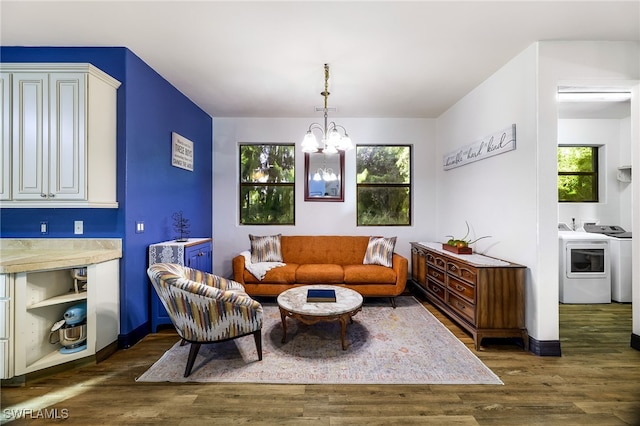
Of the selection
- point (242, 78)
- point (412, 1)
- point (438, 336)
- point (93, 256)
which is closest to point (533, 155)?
point (412, 1)

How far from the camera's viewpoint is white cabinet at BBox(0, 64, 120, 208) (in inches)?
94.0

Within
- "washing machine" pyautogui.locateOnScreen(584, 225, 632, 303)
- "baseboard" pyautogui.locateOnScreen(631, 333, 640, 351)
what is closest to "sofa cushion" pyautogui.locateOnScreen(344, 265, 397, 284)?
"baseboard" pyautogui.locateOnScreen(631, 333, 640, 351)

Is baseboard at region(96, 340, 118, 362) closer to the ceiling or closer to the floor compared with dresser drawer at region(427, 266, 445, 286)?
closer to the floor

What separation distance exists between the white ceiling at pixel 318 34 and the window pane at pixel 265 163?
1481 mm

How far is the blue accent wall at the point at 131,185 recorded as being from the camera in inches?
101

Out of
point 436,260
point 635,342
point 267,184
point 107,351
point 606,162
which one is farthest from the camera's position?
point 267,184

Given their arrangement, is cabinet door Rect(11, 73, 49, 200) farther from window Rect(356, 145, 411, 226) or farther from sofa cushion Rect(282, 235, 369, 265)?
window Rect(356, 145, 411, 226)

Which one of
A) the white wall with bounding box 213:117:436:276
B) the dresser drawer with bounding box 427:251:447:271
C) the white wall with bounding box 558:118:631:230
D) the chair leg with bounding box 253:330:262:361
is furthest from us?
the white wall with bounding box 213:117:436:276

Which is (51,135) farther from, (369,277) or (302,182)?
(369,277)

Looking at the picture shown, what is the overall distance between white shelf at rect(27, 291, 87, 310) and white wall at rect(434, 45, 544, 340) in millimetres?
4178

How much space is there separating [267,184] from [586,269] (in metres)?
5.11

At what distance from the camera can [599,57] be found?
253cm

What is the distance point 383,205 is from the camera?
4820mm

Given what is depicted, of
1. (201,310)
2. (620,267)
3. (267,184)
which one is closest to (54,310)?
(201,310)
